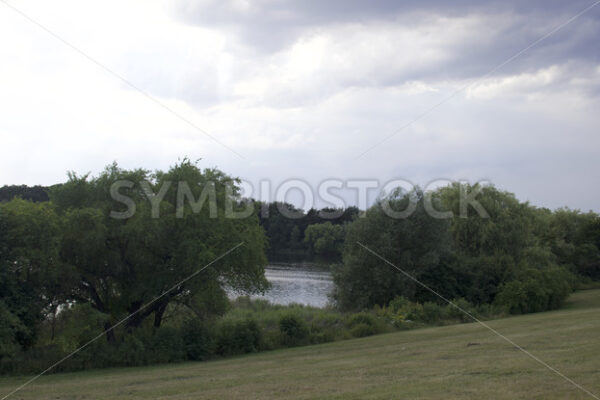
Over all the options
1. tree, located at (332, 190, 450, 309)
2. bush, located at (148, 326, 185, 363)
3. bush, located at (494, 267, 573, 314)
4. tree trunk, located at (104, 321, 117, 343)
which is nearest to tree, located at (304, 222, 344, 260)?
tree, located at (332, 190, 450, 309)

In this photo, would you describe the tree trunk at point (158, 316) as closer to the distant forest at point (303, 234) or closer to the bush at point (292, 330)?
the bush at point (292, 330)

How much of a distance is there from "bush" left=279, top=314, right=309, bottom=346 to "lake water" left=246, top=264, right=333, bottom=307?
10.8m

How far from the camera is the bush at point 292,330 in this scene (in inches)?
970

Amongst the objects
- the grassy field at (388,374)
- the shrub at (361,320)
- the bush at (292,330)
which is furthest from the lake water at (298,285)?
the grassy field at (388,374)

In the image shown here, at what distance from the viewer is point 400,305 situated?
3120 centimetres

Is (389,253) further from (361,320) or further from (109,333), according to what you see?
(109,333)

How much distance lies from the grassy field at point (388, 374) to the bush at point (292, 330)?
2.76 metres

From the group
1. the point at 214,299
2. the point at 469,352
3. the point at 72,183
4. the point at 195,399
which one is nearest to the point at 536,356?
the point at 469,352

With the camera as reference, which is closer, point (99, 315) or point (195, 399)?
point (195, 399)

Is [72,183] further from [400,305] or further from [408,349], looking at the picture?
[400,305]

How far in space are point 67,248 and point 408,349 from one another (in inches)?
601

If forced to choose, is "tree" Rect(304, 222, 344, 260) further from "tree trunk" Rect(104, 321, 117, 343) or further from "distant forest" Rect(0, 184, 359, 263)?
"tree trunk" Rect(104, 321, 117, 343)

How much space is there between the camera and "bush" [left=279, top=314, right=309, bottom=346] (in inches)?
970

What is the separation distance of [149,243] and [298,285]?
32.8 meters
